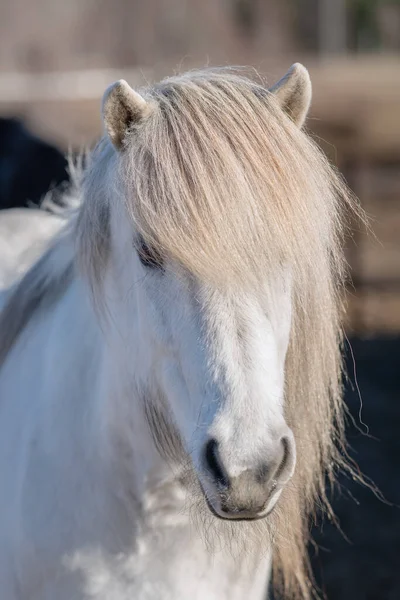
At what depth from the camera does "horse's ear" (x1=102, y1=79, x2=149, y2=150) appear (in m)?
1.85

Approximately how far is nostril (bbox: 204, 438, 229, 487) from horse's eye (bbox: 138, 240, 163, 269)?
0.37 meters

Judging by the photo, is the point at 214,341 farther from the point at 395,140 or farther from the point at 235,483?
the point at 395,140

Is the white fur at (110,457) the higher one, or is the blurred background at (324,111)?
the white fur at (110,457)

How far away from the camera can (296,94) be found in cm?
196

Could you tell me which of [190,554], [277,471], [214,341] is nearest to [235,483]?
[277,471]

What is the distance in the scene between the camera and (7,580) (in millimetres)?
2127

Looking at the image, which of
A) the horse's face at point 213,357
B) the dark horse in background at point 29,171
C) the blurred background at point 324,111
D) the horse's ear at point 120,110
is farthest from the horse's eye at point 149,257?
the dark horse in background at point 29,171

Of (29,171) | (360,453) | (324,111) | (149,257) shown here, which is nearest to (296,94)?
(149,257)

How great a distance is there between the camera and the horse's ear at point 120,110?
1851 millimetres

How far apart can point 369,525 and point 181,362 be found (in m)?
2.94

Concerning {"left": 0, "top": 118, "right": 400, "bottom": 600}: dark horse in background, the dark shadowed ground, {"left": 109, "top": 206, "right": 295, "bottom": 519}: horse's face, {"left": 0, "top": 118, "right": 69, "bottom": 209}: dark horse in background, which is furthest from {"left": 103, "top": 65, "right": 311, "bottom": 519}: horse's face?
{"left": 0, "top": 118, "right": 69, "bottom": 209}: dark horse in background

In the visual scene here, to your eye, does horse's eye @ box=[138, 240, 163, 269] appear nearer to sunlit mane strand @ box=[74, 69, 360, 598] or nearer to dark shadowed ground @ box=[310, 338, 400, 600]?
sunlit mane strand @ box=[74, 69, 360, 598]

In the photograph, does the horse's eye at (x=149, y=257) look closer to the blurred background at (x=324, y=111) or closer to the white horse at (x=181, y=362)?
the white horse at (x=181, y=362)

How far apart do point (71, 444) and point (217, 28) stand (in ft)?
75.8
